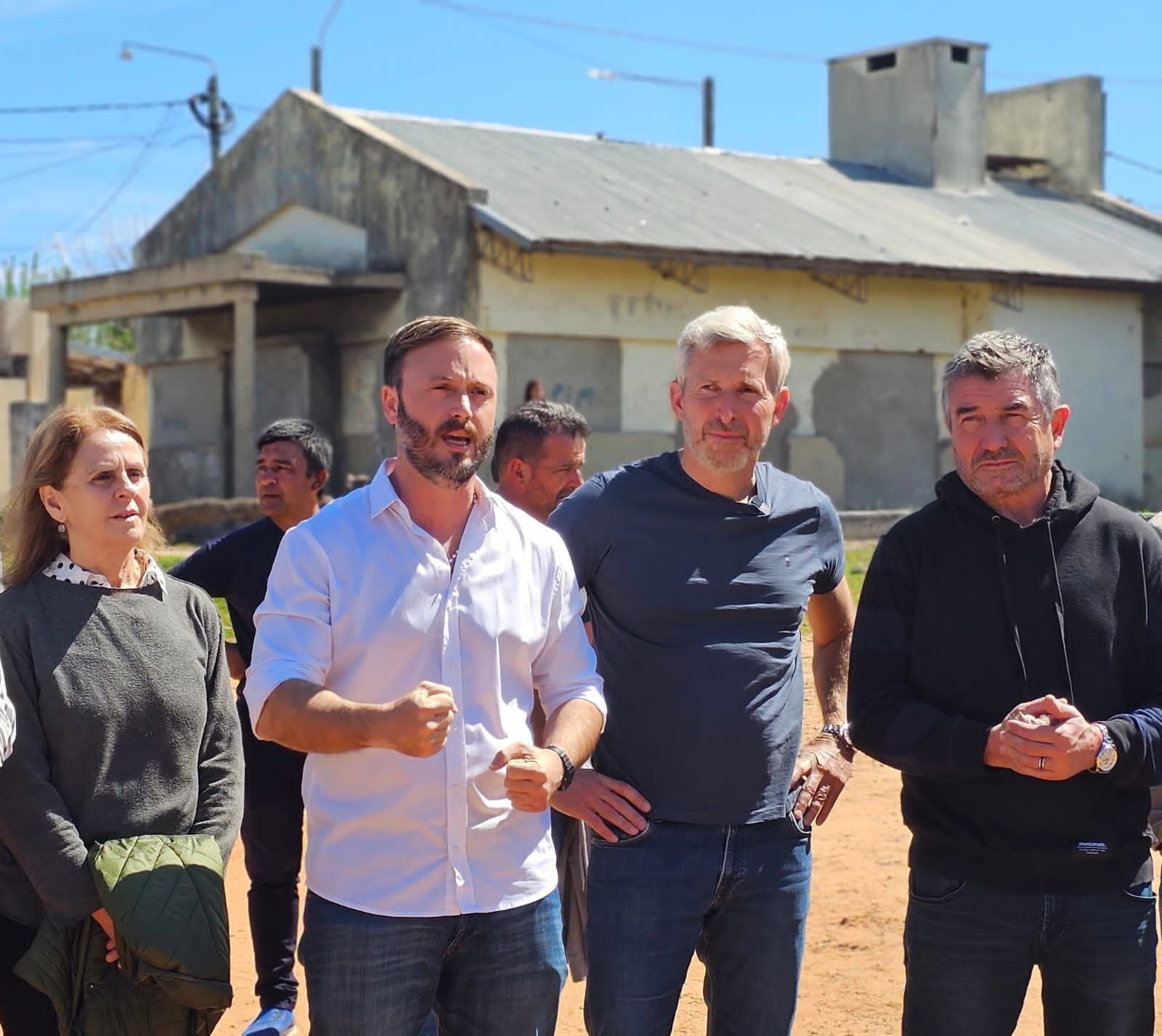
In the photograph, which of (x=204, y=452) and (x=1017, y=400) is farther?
(x=204, y=452)

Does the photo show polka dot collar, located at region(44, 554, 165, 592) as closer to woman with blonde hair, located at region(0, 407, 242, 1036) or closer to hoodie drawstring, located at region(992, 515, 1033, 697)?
woman with blonde hair, located at region(0, 407, 242, 1036)

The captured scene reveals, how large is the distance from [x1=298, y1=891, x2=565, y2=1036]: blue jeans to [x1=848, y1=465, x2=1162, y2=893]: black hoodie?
96 centimetres

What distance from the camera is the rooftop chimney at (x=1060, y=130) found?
32.7m

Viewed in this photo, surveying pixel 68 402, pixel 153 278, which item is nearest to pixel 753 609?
pixel 68 402

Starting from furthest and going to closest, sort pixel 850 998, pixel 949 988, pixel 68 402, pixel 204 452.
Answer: pixel 204 452, pixel 850 998, pixel 68 402, pixel 949 988

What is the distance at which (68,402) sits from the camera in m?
4.27

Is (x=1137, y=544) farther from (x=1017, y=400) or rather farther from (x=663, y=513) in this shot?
(x=663, y=513)

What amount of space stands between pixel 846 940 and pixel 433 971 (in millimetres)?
3848

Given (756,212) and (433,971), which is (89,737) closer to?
(433,971)

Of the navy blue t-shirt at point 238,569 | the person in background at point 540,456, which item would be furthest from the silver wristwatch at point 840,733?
Answer: the navy blue t-shirt at point 238,569

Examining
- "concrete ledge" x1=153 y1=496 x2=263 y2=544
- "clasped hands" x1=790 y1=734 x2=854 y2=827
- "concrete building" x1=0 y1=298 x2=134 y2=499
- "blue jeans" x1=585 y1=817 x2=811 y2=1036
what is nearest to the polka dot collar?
"blue jeans" x1=585 y1=817 x2=811 y2=1036

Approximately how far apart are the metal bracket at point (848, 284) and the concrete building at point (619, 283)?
5 centimetres

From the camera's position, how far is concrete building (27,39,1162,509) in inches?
869

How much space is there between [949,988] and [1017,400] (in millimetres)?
1370
